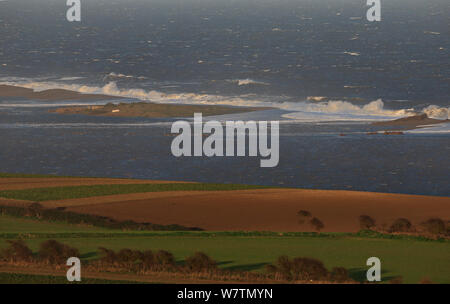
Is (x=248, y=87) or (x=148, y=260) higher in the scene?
(x=248, y=87)

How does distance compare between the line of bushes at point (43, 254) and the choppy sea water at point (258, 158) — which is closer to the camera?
the line of bushes at point (43, 254)

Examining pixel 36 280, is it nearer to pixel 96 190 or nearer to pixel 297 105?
pixel 96 190

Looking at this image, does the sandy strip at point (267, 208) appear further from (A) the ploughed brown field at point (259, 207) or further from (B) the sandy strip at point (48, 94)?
(B) the sandy strip at point (48, 94)

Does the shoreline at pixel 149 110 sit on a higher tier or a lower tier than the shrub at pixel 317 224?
higher

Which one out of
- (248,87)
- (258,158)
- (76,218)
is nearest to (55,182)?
(76,218)

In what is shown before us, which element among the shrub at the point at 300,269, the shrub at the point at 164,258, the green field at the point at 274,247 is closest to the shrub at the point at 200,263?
the shrub at the point at 164,258

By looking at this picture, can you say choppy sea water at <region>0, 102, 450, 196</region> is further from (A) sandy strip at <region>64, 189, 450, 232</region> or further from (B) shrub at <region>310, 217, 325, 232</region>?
(B) shrub at <region>310, 217, 325, 232</region>
